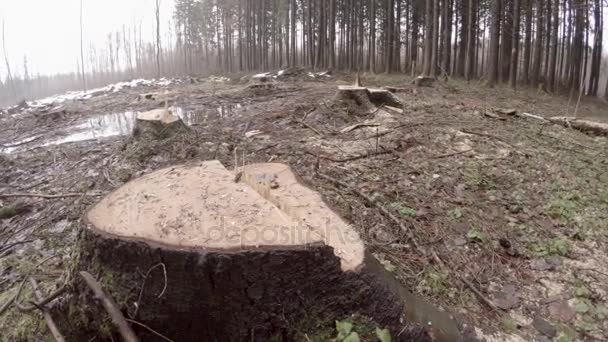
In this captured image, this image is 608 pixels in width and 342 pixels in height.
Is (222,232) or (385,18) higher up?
(385,18)

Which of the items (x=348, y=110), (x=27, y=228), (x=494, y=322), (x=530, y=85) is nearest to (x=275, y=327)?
(x=494, y=322)

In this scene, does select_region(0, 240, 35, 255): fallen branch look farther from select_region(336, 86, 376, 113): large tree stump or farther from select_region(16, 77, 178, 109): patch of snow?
select_region(16, 77, 178, 109): patch of snow

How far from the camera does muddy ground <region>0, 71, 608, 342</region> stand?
2.70 metres

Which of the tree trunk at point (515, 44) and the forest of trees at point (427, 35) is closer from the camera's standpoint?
the tree trunk at point (515, 44)

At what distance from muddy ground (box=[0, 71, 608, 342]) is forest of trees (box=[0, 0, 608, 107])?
7196mm

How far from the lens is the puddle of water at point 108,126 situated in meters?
7.71

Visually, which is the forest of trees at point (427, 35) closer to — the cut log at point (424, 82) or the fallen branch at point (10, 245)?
the cut log at point (424, 82)

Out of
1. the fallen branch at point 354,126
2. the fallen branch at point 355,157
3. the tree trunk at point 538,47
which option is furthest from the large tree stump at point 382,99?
the tree trunk at point 538,47

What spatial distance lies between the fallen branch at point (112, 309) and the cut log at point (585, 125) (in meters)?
8.35

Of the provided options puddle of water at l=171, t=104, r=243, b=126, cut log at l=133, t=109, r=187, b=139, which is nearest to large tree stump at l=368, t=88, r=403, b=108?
puddle of water at l=171, t=104, r=243, b=126

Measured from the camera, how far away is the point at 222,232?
1858 millimetres

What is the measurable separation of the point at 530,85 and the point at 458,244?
54.9ft

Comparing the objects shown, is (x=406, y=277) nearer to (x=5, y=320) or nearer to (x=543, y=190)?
(x=543, y=190)

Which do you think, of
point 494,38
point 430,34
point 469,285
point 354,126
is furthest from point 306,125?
point 494,38
